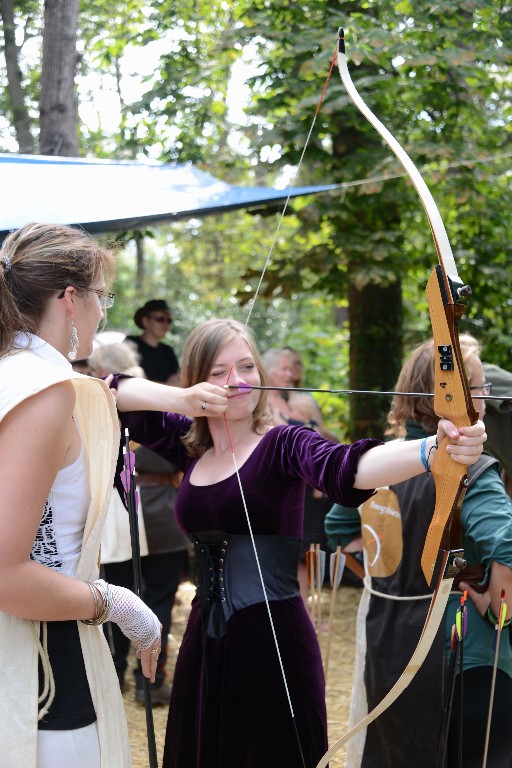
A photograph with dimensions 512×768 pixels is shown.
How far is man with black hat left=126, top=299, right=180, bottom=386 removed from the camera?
5047 mm

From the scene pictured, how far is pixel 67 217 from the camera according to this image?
3027 mm

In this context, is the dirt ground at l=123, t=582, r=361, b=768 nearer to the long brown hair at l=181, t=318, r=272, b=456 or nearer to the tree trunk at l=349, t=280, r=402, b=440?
the tree trunk at l=349, t=280, r=402, b=440

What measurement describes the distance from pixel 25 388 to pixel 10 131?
215 inches

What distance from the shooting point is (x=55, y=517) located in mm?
1414

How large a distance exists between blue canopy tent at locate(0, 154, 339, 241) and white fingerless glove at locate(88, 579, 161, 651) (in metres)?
1.55

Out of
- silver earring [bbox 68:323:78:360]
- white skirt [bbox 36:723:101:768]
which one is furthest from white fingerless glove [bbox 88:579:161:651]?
silver earring [bbox 68:323:78:360]

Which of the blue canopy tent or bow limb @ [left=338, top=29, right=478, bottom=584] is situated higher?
the blue canopy tent

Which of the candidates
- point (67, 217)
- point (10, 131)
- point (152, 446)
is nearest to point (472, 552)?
point (152, 446)

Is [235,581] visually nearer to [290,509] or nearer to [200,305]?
[290,509]

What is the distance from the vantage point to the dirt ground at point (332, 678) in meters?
3.65

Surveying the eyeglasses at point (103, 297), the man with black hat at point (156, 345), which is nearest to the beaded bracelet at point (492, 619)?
the eyeglasses at point (103, 297)

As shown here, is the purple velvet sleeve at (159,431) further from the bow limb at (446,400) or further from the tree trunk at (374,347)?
the tree trunk at (374,347)

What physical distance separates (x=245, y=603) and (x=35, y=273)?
101 centimetres

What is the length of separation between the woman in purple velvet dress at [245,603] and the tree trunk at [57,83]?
263cm
